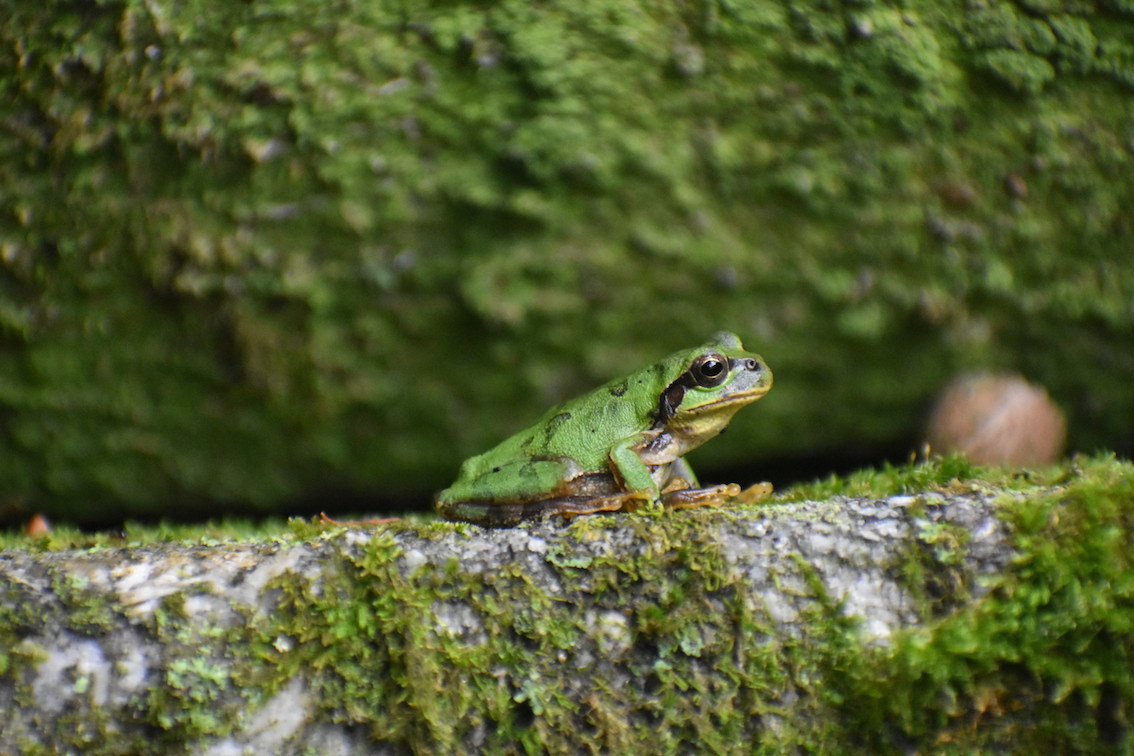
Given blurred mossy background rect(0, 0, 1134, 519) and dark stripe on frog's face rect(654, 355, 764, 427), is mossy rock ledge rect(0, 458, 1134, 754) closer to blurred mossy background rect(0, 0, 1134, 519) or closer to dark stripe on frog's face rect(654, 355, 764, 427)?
dark stripe on frog's face rect(654, 355, 764, 427)

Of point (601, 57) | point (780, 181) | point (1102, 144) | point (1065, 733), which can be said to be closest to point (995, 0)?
point (1102, 144)

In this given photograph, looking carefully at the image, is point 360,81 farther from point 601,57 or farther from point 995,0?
point 995,0

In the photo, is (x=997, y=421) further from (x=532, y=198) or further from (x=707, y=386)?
(x=532, y=198)

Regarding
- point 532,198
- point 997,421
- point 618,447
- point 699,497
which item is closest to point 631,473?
point 618,447

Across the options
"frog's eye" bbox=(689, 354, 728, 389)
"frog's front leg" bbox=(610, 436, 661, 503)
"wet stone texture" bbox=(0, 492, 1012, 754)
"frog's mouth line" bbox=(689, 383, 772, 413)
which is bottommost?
"wet stone texture" bbox=(0, 492, 1012, 754)

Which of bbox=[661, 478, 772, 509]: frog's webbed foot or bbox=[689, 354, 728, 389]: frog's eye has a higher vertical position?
bbox=[689, 354, 728, 389]: frog's eye

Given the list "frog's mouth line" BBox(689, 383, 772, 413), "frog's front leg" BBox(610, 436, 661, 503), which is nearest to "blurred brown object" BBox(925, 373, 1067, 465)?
"frog's mouth line" BBox(689, 383, 772, 413)
